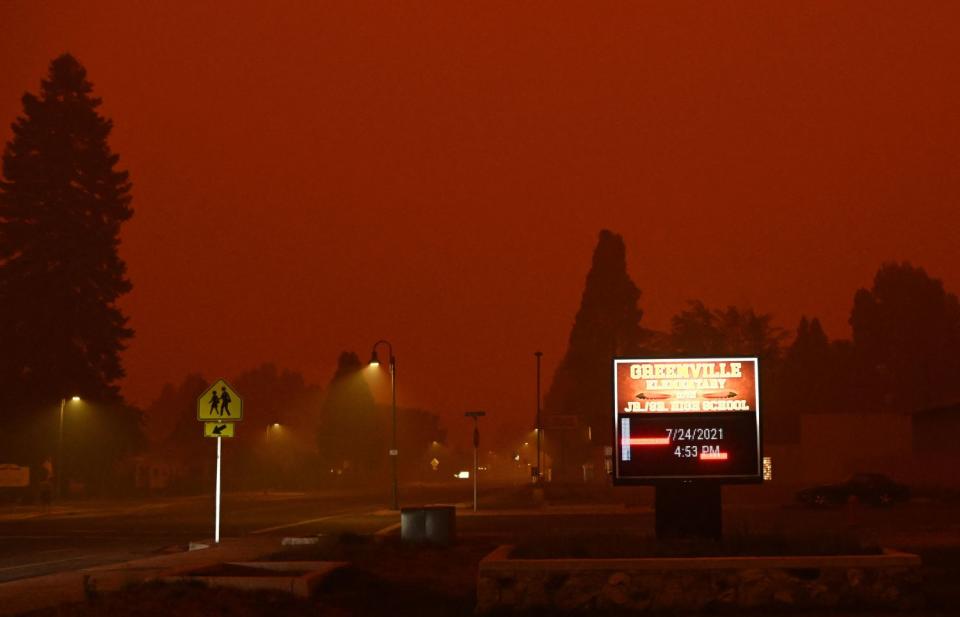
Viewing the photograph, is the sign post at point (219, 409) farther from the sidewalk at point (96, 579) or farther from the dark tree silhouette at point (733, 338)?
the dark tree silhouette at point (733, 338)

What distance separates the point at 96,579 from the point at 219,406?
11.1 m

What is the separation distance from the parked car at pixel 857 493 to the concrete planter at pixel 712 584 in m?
34.2

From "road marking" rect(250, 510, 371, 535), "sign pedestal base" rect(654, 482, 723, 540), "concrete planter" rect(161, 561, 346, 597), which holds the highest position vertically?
"sign pedestal base" rect(654, 482, 723, 540)

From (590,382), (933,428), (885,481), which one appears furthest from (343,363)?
(885,481)

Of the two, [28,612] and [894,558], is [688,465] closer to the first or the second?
[894,558]

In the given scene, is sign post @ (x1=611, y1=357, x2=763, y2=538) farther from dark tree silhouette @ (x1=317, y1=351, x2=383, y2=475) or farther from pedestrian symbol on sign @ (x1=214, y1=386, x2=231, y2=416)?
dark tree silhouette @ (x1=317, y1=351, x2=383, y2=475)

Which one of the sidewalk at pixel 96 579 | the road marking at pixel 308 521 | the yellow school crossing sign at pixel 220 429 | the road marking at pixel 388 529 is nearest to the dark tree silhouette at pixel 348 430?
the road marking at pixel 308 521

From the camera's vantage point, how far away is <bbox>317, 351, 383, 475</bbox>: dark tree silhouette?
132 meters

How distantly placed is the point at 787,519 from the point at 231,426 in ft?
62.5

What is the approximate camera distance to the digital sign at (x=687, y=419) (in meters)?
19.6

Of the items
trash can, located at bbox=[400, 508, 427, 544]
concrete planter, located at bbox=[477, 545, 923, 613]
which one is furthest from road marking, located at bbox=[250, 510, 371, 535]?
concrete planter, located at bbox=[477, 545, 923, 613]

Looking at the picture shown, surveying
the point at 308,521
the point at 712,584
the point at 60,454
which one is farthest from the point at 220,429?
the point at 60,454

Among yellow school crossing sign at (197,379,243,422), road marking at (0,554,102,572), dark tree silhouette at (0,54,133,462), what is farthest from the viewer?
dark tree silhouette at (0,54,133,462)

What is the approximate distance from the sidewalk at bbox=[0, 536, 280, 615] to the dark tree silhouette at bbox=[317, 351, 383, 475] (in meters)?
105
